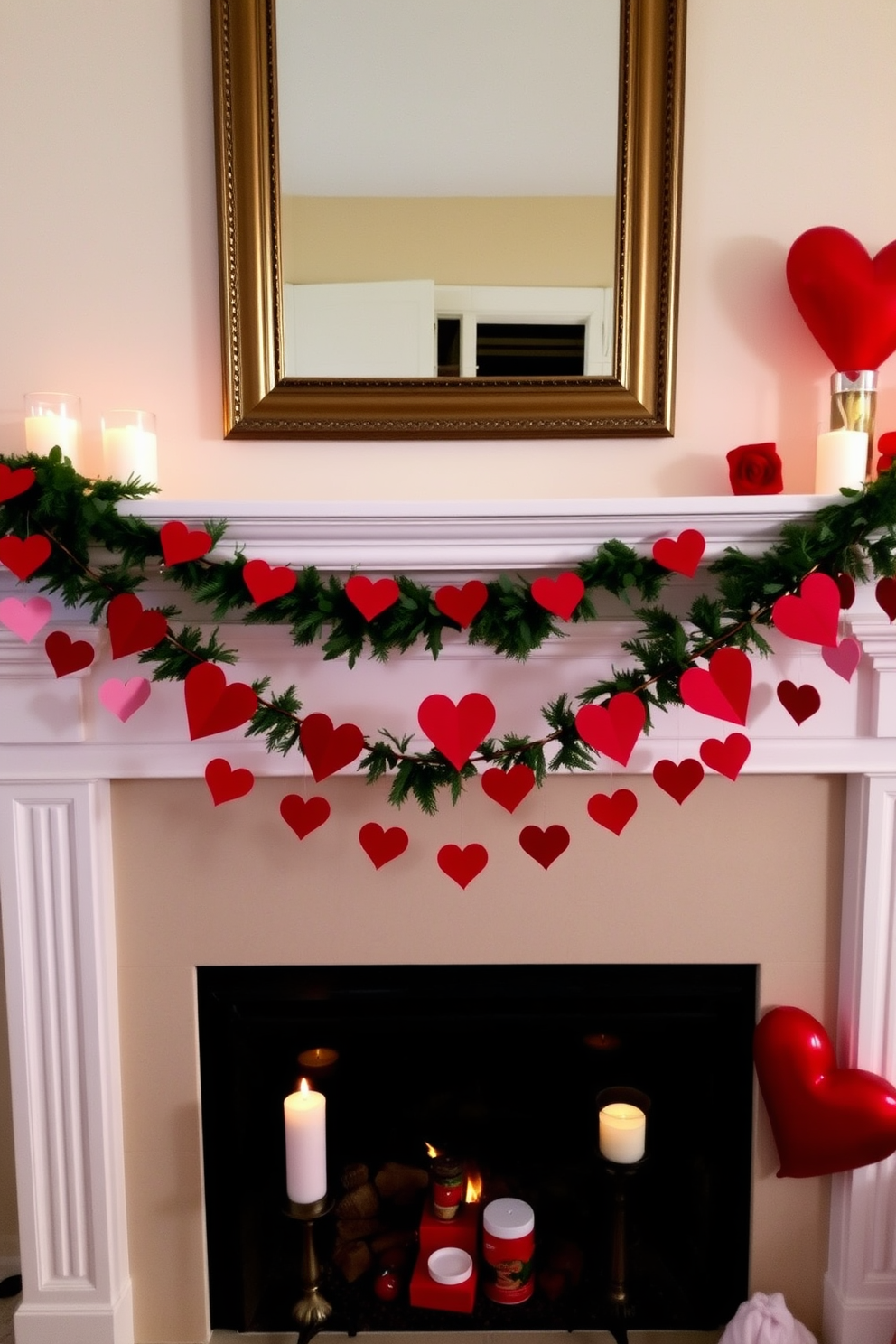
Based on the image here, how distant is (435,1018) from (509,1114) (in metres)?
0.24

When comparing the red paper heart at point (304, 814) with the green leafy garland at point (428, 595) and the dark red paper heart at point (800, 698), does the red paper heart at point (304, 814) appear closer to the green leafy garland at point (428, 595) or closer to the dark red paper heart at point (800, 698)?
the green leafy garland at point (428, 595)

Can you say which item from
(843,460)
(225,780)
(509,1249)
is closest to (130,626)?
(225,780)

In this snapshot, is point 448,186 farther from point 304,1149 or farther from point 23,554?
point 304,1149

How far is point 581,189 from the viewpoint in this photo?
121 cm

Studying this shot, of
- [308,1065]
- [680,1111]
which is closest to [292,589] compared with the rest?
[308,1065]

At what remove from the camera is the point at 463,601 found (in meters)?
1.04

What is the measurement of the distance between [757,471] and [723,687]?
33 centimetres

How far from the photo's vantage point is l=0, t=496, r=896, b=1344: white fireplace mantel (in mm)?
1211

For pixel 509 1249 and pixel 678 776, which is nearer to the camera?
pixel 678 776

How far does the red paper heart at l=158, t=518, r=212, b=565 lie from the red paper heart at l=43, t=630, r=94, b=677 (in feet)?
0.62

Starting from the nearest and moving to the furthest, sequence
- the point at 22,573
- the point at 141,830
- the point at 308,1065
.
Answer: the point at 22,573 → the point at 141,830 → the point at 308,1065

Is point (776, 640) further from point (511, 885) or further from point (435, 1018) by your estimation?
point (435, 1018)

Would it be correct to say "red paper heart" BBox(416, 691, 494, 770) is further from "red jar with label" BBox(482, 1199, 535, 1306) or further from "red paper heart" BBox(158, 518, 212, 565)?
"red jar with label" BBox(482, 1199, 535, 1306)

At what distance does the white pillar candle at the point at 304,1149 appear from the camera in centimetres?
124
